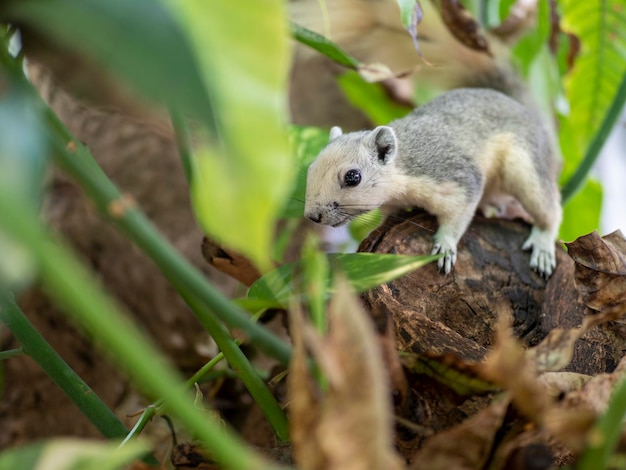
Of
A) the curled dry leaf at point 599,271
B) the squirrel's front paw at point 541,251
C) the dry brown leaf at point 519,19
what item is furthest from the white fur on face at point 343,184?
the dry brown leaf at point 519,19

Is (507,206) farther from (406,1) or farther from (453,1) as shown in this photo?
(406,1)

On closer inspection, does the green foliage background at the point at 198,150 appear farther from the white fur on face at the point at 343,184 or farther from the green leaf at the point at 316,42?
the white fur on face at the point at 343,184

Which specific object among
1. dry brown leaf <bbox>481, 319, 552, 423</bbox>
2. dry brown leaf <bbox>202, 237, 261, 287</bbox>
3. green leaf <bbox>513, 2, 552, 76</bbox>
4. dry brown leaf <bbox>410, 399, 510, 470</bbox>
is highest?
dry brown leaf <bbox>481, 319, 552, 423</bbox>

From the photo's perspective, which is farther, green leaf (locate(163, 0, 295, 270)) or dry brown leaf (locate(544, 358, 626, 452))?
dry brown leaf (locate(544, 358, 626, 452))

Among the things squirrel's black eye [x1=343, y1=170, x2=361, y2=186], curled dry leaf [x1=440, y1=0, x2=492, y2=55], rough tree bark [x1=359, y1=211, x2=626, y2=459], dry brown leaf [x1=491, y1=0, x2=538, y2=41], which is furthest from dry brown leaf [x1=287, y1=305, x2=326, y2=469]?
dry brown leaf [x1=491, y1=0, x2=538, y2=41]

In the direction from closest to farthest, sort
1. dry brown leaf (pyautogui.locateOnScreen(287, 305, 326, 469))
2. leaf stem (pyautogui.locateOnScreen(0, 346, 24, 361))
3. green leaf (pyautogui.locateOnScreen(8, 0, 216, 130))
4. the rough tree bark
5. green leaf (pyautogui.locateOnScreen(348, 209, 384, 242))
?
green leaf (pyautogui.locateOnScreen(8, 0, 216, 130)) < dry brown leaf (pyautogui.locateOnScreen(287, 305, 326, 469)) < leaf stem (pyautogui.locateOnScreen(0, 346, 24, 361)) < the rough tree bark < green leaf (pyautogui.locateOnScreen(348, 209, 384, 242))

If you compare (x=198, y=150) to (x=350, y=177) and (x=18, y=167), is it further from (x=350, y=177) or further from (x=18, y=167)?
(x=350, y=177)

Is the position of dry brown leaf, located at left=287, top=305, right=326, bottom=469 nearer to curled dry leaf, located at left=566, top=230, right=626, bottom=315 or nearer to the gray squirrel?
curled dry leaf, located at left=566, top=230, right=626, bottom=315
